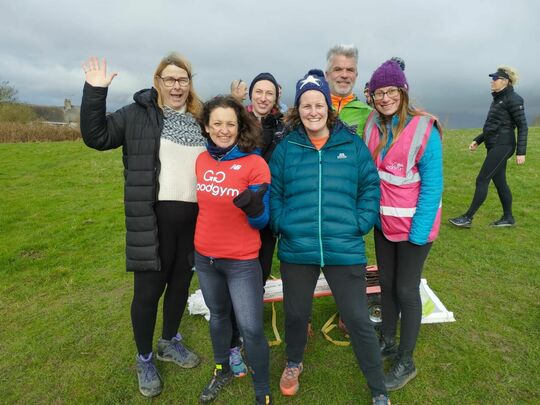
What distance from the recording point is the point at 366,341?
2779 millimetres

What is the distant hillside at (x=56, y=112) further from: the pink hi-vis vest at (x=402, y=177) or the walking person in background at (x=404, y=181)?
the pink hi-vis vest at (x=402, y=177)

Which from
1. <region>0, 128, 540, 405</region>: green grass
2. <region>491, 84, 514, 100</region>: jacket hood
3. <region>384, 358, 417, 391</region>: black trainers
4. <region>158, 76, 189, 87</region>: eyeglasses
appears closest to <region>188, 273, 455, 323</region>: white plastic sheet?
<region>0, 128, 540, 405</region>: green grass

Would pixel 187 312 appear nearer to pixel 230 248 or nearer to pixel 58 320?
pixel 58 320

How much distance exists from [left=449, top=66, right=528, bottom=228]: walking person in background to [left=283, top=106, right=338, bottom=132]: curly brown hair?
17.6ft

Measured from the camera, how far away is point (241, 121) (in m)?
2.82

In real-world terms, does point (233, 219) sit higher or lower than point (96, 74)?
lower

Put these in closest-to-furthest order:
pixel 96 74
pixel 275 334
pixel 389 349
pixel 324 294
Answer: pixel 96 74, pixel 389 349, pixel 275 334, pixel 324 294

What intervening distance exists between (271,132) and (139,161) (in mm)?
1173

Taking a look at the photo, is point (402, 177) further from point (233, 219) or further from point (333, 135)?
point (233, 219)

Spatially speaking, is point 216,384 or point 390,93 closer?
point 390,93

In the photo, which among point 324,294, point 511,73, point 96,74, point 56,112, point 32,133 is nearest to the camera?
point 96,74

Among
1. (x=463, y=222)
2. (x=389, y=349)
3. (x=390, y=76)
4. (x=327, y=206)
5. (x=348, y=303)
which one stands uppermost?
(x=390, y=76)

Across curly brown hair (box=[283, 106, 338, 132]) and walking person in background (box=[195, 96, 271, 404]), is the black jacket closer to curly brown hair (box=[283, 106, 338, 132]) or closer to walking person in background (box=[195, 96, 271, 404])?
curly brown hair (box=[283, 106, 338, 132])

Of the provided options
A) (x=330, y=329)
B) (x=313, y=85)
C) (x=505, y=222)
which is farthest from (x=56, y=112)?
(x=313, y=85)
